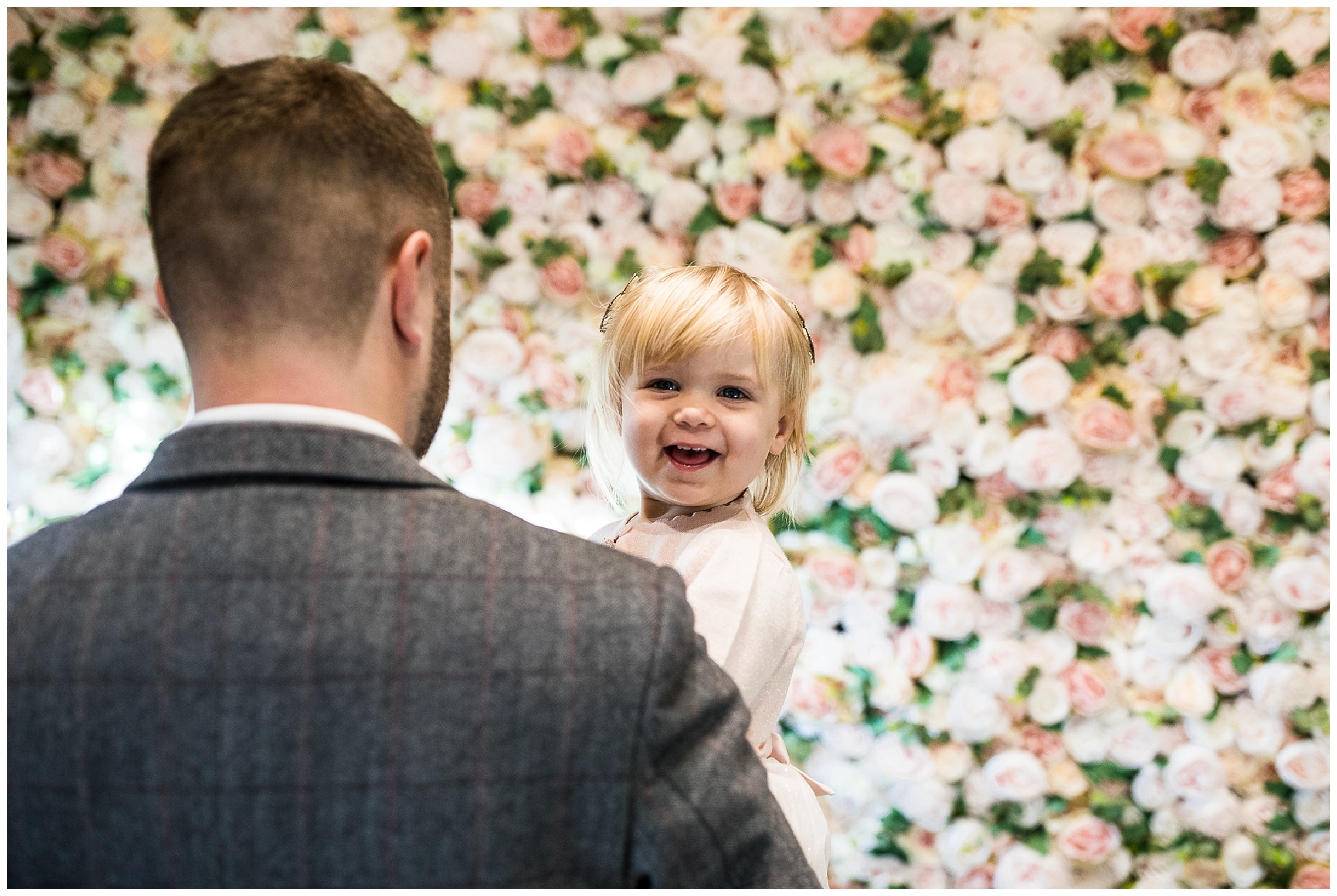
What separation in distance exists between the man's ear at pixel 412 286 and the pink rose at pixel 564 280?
139 centimetres

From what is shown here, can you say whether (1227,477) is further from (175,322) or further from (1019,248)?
(175,322)

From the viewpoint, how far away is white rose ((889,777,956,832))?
2.17 m

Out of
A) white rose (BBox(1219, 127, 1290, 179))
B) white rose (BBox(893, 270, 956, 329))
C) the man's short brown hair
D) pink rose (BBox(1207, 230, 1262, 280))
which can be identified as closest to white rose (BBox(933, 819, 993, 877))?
white rose (BBox(893, 270, 956, 329))

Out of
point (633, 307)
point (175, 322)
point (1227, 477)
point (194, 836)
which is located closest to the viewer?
point (194, 836)

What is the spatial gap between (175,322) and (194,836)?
0.41 metres

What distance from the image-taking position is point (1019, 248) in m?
2.16

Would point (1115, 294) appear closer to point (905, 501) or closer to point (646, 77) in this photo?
point (905, 501)

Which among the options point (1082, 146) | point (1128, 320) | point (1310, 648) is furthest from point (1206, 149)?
point (1310, 648)

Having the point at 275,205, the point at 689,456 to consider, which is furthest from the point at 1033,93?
the point at 275,205

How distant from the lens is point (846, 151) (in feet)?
6.95

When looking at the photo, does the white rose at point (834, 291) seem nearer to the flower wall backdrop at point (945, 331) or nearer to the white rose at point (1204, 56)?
the flower wall backdrop at point (945, 331)

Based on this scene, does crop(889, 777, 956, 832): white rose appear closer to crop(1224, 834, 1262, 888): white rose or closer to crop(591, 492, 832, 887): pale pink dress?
crop(1224, 834, 1262, 888): white rose

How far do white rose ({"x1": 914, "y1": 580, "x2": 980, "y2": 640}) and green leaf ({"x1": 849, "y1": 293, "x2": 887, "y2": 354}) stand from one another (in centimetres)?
33

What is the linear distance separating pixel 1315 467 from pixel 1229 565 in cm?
31
